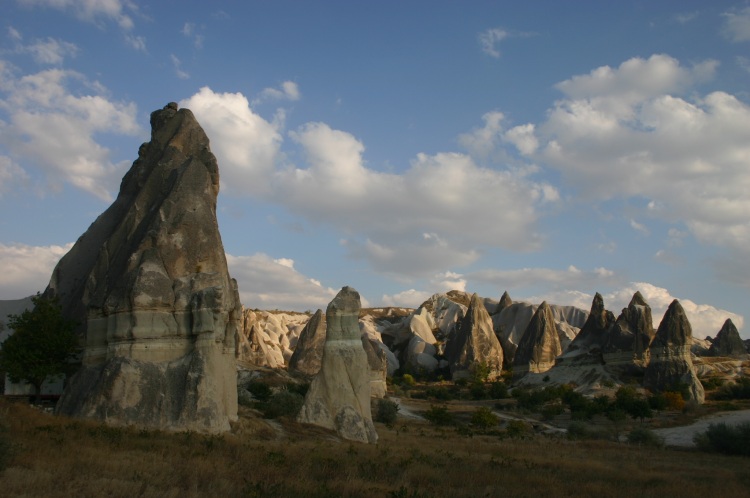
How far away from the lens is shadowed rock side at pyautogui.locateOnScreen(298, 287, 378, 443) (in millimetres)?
19297

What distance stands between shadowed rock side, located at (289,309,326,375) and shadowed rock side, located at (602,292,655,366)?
69.2 ft

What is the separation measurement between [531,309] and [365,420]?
6044cm

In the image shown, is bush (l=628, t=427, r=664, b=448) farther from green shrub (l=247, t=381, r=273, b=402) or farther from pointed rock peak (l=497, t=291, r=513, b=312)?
pointed rock peak (l=497, t=291, r=513, b=312)

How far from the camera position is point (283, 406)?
24.2 metres

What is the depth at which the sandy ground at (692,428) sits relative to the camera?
25.1m

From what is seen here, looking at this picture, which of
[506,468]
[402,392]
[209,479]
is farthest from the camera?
[402,392]

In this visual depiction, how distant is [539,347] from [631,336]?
13211 mm

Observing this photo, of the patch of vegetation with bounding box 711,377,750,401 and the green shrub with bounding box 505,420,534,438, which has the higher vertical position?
the patch of vegetation with bounding box 711,377,750,401

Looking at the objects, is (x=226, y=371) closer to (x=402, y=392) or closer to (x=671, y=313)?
(x=671, y=313)

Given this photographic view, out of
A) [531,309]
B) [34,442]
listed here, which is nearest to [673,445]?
[34,442]

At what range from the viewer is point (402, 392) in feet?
178

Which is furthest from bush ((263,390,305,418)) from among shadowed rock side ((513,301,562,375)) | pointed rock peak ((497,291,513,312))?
pointed rock peak ((497,291,513,312))

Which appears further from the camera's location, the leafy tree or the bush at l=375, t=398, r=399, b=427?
the bush at l=375, t=398, r=399, b=427

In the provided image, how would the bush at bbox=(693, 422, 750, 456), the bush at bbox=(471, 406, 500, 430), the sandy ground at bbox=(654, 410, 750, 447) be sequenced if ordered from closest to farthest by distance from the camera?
1. the bush at bbox=(693, 422, 750, 456)
2. the sandy ground at bbox=(654, 410, 750, 447)
3. the bush at bbox=(471, 406, 500, 430)
